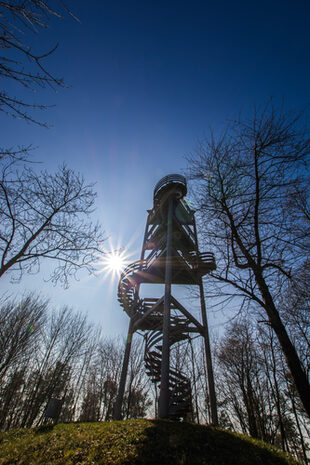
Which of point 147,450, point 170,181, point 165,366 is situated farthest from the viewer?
point 170,181

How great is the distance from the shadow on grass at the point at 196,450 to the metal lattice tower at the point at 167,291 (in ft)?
12.1

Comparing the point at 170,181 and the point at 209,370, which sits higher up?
the point at 170,181

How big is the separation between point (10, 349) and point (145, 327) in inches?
347

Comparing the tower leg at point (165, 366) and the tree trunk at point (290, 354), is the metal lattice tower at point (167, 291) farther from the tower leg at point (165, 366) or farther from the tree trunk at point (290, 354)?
the tree trunk at point (290, 354)

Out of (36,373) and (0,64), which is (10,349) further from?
(0,64)

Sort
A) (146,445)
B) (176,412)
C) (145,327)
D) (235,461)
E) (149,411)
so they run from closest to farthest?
(235,461) < (146,445) < (176,412) < (145,327) < (149,411)

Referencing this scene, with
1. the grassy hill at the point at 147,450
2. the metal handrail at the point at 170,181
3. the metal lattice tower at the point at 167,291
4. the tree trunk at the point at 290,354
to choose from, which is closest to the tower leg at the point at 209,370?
the metal lattice tower at the point at 167,291

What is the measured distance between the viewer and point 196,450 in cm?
363

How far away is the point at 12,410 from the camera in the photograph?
18859 mm

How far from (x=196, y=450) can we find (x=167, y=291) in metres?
6.21

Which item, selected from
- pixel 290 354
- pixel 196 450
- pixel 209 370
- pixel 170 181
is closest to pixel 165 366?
pixel 209 370

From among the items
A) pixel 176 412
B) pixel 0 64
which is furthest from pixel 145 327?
pixel 0 64

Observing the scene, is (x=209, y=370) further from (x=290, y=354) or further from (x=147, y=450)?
(x=147, y=450)

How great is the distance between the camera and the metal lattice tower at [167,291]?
8526 mm
